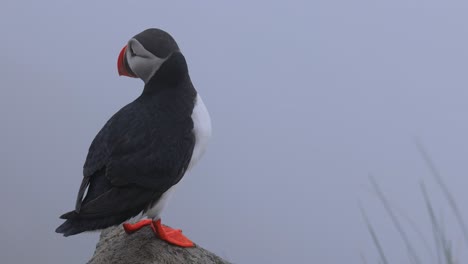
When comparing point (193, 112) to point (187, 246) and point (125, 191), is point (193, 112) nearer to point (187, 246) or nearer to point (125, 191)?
point (125, 191)

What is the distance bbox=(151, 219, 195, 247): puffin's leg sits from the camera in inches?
125

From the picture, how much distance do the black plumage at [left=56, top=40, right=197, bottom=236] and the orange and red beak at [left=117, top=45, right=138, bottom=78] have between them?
0.17 metres

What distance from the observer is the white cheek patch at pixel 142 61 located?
9.80 ft

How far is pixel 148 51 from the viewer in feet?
9.80

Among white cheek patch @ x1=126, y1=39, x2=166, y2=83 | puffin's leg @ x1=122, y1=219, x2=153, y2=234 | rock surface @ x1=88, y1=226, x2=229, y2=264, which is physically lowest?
rock surface @ x1=88, y1=226, x2=229, y2=264

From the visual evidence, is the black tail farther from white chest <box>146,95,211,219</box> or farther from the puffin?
white chest <box>146,95,211,219</box>

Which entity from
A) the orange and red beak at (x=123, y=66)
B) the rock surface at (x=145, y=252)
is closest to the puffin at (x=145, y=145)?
the orange and red beak at (x=123, y=66)

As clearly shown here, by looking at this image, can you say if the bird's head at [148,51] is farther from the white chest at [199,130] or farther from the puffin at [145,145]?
the white chest at [199,130]

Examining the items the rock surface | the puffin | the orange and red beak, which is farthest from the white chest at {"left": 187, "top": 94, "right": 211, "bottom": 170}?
the rock surface

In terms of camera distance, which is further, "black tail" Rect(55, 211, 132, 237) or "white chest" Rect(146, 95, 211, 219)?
"white chest" Rect(146, 95, 211, 219)

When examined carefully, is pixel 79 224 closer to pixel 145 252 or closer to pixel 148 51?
pixel 145 252

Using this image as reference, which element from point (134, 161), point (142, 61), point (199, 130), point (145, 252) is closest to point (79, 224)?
point (134, 161)

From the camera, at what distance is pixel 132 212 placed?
2.78 metres

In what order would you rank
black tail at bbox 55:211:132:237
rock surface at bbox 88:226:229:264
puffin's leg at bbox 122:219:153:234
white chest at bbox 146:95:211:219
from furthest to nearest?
puffin's leg at bbox 122:219:153:234 → rock surface at bbox 88:226:229:264 → white chest at bbox 146:95:211:219 → black tail at bbox 55:211:132:237
